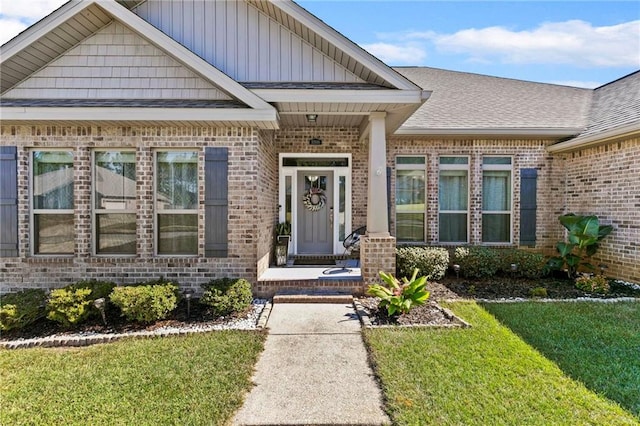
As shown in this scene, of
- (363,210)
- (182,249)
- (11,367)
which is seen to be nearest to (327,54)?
(363,210)

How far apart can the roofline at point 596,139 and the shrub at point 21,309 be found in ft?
34.9

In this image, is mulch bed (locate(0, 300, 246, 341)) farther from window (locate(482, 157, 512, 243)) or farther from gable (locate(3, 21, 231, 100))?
window (locate(482, 157, 512, 243))

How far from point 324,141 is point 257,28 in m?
2.92

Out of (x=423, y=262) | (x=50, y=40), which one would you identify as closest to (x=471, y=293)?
(x=423, y=262)

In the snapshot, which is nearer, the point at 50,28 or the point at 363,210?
the point at 50,28

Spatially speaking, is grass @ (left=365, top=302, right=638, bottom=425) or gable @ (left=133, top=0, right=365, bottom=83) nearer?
grass @ (left=365, top=302, right=638, bottom=425)

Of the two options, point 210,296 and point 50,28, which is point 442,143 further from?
point 50,28

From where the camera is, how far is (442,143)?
8.12 metres

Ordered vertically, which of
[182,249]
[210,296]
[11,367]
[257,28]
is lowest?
[11,367]

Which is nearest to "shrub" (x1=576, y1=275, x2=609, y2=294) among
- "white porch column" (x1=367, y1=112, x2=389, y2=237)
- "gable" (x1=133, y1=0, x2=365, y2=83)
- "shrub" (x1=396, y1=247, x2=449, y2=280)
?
"shrub" (x1=396, y1=247, x2=449, y2=280)

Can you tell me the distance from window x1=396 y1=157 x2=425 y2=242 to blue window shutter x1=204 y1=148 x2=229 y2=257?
14.6ft

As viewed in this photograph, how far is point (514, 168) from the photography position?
26.6ft

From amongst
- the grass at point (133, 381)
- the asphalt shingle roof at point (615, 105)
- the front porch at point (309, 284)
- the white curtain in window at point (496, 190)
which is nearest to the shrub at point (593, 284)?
the white curtain in window at point (496, 190)

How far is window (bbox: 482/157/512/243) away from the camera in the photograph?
8.16 metres
